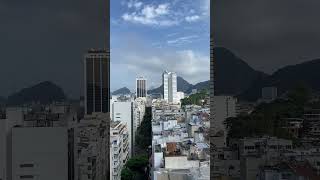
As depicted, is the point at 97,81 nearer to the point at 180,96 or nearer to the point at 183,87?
the point at 183,87

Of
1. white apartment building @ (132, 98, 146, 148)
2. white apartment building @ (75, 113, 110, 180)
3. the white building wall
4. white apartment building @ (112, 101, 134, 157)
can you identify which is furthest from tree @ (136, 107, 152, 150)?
the white building wall

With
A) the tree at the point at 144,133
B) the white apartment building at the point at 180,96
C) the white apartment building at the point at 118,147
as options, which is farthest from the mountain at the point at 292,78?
the white apartment building at the point at 180,96

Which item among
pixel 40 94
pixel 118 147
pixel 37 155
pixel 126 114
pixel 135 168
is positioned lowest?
pixel 135 168

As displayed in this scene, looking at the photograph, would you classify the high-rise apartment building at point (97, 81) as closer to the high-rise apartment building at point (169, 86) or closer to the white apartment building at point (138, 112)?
the high-rise apartment building at point (169, 86)

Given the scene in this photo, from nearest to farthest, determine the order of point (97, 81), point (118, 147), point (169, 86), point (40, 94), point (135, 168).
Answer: point (40, 94) → point (97, 81) → point (118, 147) → point (135, 168) → point (169, 86)

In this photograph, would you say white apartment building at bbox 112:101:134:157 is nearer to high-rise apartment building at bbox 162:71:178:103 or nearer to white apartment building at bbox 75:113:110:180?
high-rise apartment building at bbox 162:71:178:103

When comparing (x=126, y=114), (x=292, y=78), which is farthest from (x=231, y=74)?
(x=126, y=114)
